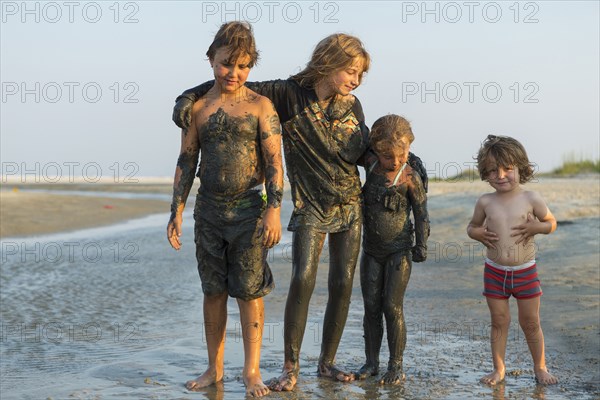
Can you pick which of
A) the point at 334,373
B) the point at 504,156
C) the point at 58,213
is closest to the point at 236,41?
the point at 504,156

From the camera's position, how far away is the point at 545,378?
17.0 ft

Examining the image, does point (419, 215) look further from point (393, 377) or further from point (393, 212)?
point (393, 377)

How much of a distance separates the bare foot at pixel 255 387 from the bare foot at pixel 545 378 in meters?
1.57

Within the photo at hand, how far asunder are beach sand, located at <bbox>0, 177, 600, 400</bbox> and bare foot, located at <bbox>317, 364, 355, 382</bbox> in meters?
0.07

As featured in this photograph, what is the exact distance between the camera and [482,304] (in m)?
7.96

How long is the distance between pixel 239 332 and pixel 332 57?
2433mm

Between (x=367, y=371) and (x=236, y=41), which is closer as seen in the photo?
(x=236, y=41)

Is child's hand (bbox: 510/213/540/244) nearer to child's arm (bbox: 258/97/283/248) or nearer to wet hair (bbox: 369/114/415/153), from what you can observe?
wet hair (bbox: 369/114/415/153)

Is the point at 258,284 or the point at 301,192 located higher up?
the point at 301,192

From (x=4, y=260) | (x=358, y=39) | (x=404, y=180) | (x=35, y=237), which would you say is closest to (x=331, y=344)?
(x=404, y=180)

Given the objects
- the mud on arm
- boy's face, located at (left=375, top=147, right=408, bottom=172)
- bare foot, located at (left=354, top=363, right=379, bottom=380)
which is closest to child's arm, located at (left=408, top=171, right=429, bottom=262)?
boy's face, located at (left=375, top=147, right=408, bottom=172)

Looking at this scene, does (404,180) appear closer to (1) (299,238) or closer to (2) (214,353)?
(1) (299,238)

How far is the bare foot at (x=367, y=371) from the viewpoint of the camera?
530cm

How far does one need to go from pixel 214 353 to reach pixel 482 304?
345cm
